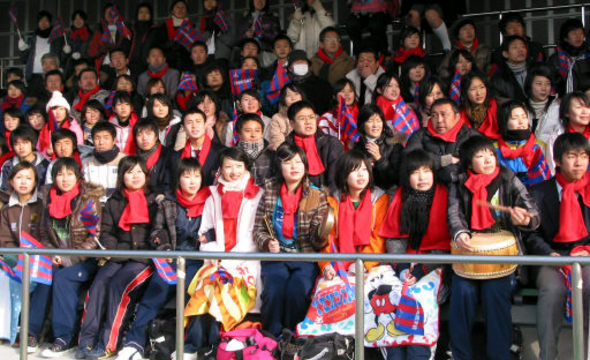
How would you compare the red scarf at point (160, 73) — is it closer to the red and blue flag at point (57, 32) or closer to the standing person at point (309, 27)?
the standing person at point (309, 27)

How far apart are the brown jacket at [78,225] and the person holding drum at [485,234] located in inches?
109

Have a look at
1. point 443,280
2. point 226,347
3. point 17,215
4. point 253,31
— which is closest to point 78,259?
point 17,215

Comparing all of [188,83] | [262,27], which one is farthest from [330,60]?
[188,83]

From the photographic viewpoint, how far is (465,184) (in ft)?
16.8

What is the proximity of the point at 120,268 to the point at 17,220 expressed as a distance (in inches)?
49.0

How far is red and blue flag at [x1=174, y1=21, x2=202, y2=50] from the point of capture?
940cm

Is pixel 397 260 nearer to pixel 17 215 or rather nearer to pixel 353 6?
pixel 17 215

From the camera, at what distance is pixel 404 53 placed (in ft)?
26.5

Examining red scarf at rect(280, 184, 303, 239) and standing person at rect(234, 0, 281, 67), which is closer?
red scarf at rect(280, 184, 303, 239)

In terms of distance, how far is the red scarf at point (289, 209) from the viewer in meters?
5.48

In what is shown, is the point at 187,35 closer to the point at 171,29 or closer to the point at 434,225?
the point at 171,29

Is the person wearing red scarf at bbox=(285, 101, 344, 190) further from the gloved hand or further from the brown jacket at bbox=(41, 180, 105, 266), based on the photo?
the gloved hand

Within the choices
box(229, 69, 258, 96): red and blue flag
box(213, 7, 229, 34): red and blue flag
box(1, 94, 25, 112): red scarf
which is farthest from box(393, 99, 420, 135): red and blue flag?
box(1, 94, 25, 112): red scarf

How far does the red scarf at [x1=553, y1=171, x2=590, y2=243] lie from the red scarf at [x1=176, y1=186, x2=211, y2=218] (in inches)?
102
